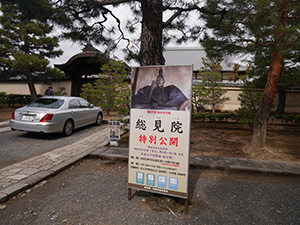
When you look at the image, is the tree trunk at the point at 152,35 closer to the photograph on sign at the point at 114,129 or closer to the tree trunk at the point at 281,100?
the photograph on sign at the point at 114,129

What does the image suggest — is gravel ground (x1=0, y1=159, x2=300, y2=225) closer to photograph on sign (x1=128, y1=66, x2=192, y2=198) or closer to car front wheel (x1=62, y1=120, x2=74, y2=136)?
photograph on sign (x1=128, y1=66, x2=192, y2=198)

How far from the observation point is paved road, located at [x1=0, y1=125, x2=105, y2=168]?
4539 mm

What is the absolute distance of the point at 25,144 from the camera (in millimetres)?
5621

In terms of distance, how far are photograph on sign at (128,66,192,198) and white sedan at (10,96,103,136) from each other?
4425mm

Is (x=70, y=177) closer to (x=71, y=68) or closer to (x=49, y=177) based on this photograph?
(x=49, y=177)

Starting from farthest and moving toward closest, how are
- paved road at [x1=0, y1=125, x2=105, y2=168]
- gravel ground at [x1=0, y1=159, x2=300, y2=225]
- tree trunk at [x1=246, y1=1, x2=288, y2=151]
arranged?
tree trunk at [x1=246, y1=1, x2=288, y2=151]
paved road at [x1=0, y1=125, x2=105, y2=168]
gravel ground at [x1=0, y1=159, x2=300, y2=225]

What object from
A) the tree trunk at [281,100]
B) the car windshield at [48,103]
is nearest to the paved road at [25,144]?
the car windshield at [48,103]

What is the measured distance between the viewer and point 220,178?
144 inches

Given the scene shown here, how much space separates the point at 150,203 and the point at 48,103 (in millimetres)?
5618

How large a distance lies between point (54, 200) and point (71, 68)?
14.0m

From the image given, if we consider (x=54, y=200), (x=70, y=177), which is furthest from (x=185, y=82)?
(x=70, y=177)

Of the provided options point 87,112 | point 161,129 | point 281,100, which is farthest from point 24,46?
point 281,100

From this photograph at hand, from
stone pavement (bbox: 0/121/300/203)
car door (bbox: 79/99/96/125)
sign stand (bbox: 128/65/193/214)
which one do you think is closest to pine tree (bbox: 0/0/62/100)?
car door (bbox: 79/99/96/125)

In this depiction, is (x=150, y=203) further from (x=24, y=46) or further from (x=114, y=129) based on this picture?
(x=24, y=46)
